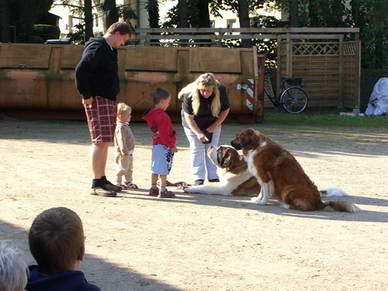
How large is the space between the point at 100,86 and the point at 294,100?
15.0 meters

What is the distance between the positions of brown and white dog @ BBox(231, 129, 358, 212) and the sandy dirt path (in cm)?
15

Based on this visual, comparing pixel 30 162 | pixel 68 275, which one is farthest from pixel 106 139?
pixel 68 275

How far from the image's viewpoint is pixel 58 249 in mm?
3162

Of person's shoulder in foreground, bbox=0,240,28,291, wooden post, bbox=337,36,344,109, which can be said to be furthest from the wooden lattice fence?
person's shoulder in foreground, bbox=0,240,28,291

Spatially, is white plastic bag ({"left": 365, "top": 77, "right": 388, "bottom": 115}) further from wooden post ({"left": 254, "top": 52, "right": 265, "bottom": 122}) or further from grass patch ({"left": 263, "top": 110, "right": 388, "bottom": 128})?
wooden post ({"left": 254, "top": 52, "right": 265, "bottom": 122})

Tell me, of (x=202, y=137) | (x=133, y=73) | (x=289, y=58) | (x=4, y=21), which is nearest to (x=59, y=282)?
(x=202, y=137)

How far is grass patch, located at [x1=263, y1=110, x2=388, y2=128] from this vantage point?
19844mm

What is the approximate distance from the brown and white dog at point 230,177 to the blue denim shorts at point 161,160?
0.64 meters

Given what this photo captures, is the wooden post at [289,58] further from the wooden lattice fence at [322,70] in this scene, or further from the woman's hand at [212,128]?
the woman's hand at [212,128]

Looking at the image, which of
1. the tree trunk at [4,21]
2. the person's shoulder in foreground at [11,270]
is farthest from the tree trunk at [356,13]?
the person's shoulder in foreground at [11,270]

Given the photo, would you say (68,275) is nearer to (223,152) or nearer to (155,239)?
(155,239)

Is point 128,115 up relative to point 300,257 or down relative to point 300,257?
up

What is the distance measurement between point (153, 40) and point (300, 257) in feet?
63.1

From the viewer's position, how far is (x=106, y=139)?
9102 mm
